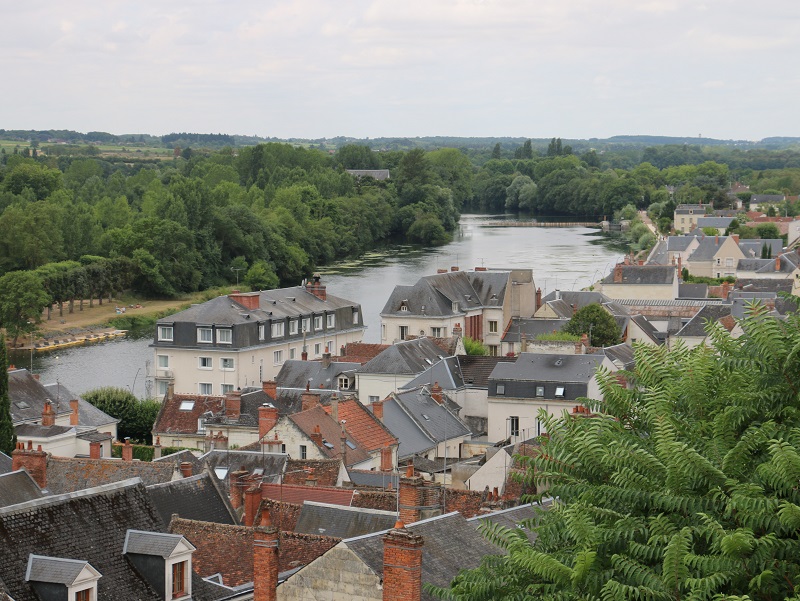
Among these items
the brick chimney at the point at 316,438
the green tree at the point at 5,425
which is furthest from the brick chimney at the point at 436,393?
the green tree at the point at 5,425

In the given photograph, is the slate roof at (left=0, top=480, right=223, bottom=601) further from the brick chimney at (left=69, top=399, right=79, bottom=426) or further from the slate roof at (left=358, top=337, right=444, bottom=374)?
the slate roof at (left=358, top=337, right=444, bottom=374)

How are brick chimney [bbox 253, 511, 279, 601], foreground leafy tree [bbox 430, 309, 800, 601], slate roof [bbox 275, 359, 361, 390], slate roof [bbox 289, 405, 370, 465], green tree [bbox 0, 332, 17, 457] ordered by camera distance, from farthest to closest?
slate roof [bbox 275, 359, 361, 390] → green tree [bbox 0, 332, 17, 457] → slate roof [bbox 289, 405, 370, 465] → brick chimney [bbox 253, 511, 279, 601] → foreground leafy tree [bbox 430, 309, 800, 601]

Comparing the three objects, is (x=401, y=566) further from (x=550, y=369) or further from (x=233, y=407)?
(x=550, y=369)

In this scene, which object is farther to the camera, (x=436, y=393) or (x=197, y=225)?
(x=197, y=225)

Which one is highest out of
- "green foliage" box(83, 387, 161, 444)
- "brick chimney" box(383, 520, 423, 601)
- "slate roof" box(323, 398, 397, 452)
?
"brick chimney" box(383, 520, 423, 601)

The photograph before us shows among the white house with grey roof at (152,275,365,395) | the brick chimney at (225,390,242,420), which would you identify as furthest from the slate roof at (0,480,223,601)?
the white house with grey roof at (152,275,365,395)

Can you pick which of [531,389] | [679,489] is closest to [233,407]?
[531,389]

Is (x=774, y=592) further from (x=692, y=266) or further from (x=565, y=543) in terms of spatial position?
(x=692, y=266)
